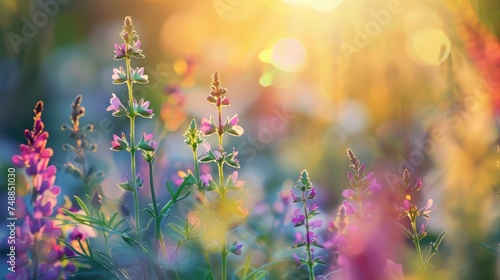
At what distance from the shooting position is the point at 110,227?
47 cm

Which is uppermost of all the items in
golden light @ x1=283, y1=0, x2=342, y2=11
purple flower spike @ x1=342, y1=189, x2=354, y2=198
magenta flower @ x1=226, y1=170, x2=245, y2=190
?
golden light @ x1=283, y1=0, x2=342, y2=11

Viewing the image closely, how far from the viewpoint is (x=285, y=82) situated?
3.32 feet

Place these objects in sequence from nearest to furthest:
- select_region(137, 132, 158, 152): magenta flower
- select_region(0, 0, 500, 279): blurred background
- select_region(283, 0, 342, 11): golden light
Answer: select_region(137, 132, 158, 152): magenta flower, select_region(0, 0, 500, 279): blurred background, select_region(283, 0, 342, 11): golden light

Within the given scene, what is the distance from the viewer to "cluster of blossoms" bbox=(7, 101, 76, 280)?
18.6 inches

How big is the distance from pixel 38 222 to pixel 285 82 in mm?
617

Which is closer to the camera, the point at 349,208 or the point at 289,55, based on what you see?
the point at 349,208

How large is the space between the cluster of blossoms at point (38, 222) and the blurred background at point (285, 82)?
193 millimetres

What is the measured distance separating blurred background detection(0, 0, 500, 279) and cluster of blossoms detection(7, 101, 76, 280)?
0.19m

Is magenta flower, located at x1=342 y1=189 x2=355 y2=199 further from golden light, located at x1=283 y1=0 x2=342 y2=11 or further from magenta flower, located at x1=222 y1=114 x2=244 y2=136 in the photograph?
golden light, located at x1=283 y1=0 x2=342 y2=11

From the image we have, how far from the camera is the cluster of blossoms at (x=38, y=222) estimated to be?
47 cm

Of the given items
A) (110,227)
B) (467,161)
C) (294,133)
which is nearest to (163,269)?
(110,227)

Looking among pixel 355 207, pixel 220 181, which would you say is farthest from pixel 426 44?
pixel 220 181

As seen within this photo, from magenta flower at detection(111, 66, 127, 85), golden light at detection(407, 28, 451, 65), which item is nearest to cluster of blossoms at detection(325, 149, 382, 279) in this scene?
magenta flower at detection(111, 66, 127, 85)

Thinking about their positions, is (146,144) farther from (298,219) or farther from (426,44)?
(426,44)
